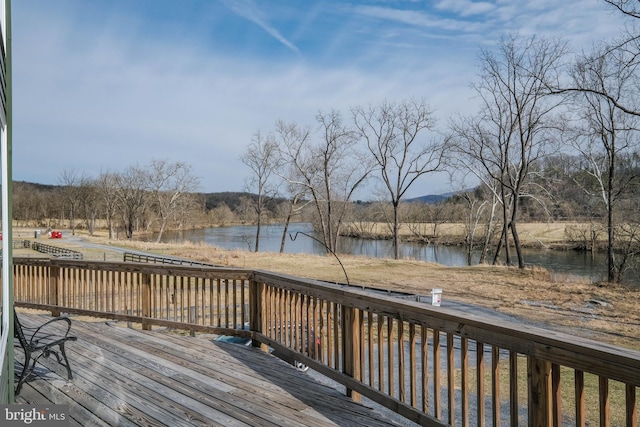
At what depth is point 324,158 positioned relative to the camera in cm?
3281

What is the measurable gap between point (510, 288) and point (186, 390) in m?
14.8

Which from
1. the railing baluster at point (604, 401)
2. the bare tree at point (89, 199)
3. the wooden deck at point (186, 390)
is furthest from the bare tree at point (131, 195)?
the railing baluster at point (604, 401)

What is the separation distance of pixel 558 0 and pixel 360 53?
7.51 m

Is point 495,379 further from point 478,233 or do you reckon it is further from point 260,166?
point 478,233

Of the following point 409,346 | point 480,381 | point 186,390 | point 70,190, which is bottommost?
point 186,390

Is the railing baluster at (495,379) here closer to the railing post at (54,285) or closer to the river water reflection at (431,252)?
the railing post at (54,285)

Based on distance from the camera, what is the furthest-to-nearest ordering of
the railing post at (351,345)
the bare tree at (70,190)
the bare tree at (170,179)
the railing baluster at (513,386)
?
the bare tree at (70,190) < the bare tree at (170,179) < the railing post at (351,345) < the railing baluster at (513,386)

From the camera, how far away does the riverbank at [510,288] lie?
10.7 m

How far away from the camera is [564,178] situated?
24.4m

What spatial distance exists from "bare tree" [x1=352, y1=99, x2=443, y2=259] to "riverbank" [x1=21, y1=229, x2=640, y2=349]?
775 cm

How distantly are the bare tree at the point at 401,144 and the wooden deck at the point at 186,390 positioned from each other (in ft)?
83.1

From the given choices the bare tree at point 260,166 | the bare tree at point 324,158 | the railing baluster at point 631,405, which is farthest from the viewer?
the bare tree at point 260,166

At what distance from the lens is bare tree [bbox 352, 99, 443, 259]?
2934cm

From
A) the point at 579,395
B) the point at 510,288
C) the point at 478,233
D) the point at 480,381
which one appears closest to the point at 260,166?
the point at 478,233
